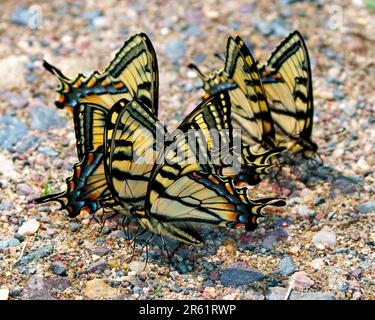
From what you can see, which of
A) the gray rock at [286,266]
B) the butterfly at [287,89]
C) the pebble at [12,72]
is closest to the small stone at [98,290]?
the gray rock at [286,266]

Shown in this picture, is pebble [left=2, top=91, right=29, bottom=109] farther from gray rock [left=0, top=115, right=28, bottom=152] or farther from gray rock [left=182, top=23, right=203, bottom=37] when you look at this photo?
gray rock [left=182, top=23, right=203, bottom=37]

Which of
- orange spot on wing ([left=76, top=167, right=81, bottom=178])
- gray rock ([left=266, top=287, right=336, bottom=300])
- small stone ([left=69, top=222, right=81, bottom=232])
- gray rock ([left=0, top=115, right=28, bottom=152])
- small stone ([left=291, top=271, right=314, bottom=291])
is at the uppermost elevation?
gray rock ([left=0, top=115, right=28, bottom=152])

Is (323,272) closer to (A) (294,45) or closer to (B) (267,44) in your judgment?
(A) (294,45)

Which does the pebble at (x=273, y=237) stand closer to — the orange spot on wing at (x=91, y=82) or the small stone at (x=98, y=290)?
the small stone at (x=98, y=290)

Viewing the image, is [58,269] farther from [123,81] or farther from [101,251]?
[123,81]

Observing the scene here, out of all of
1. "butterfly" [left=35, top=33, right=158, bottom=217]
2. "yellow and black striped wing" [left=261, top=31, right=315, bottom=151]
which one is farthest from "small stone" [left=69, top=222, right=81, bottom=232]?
"yellow and black striped wing" [left=261, top=31, right=315, bottom=151]

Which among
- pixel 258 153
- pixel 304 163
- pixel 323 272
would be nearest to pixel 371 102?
pixel 304 163

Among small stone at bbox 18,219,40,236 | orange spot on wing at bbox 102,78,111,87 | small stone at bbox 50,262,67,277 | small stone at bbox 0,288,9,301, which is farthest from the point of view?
orange spot on wing at bbox 102,78,111,87
